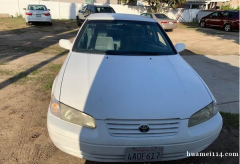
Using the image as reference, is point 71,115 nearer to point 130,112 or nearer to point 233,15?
point 130,112

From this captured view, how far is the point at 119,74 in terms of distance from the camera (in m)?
2.54

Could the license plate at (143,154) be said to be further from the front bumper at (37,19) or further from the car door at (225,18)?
the car door at (225,18)

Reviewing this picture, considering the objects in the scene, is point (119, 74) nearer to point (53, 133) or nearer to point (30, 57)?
point (53, 133)

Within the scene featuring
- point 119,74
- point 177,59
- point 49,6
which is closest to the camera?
point 119,74

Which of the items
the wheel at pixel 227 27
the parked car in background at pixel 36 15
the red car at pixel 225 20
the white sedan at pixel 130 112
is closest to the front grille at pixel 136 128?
the white sedan at pixel 130 112

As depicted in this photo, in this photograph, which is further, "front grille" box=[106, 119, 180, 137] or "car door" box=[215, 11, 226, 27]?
"car door" box=[215, 11, 226, 27]

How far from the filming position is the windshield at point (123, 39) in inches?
126

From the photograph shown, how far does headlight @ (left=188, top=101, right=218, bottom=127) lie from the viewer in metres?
2.09

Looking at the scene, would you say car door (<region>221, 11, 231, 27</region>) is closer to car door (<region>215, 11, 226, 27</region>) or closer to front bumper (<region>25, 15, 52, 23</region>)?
car door (<region>215, 11, 226, 27</region>)

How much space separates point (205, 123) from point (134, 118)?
2.56 feet

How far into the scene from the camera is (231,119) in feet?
11.5

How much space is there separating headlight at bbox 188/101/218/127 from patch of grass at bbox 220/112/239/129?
1329 millimetres

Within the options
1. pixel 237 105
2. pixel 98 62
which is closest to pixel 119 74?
pixel 98 62

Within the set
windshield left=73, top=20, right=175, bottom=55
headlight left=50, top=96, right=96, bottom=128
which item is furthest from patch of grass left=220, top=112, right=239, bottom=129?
headlight left=50, top=96, right=96, bottom=128
